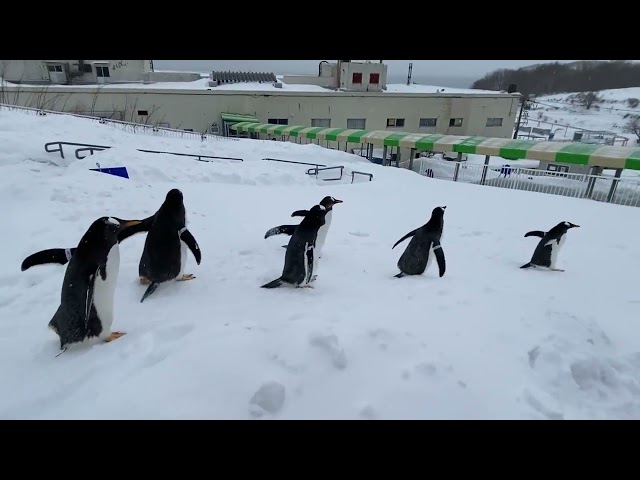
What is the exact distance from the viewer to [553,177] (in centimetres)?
1100

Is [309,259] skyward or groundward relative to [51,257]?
groundward

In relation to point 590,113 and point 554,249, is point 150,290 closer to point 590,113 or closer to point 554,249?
point 554,249

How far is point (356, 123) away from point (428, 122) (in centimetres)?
584

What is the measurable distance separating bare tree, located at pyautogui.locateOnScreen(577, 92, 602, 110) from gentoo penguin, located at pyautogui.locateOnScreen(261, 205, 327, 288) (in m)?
50.6

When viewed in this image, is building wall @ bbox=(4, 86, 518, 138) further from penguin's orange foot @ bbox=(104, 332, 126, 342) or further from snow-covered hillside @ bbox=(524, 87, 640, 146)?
penguin's orange foot @ bbox=(104, 332, 126, 342)

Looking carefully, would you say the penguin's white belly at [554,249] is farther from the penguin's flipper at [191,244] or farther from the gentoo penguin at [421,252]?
the penguin's flipper at [191,244]

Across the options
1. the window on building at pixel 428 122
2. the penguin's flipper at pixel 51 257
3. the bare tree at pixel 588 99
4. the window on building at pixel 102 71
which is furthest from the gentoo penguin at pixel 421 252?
the bare tree at pixel 588 99

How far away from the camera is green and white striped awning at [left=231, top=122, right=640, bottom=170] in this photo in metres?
11.7

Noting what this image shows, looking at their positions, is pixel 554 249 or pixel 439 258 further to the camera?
pixel 554 249

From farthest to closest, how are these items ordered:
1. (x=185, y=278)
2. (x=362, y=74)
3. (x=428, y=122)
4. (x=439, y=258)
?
1. (x=428, y=122)
2. (x=362, y=74)
3. (x=439, y=258)
4. (x=185, y=278)

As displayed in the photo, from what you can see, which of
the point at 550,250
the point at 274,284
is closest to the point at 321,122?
the point at 550,250

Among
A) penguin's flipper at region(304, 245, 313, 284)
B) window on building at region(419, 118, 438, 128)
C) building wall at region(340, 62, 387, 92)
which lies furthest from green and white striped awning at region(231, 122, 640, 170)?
penguin's flipper at region(304, 245, 313, 284)

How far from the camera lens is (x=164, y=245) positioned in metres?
3.18
